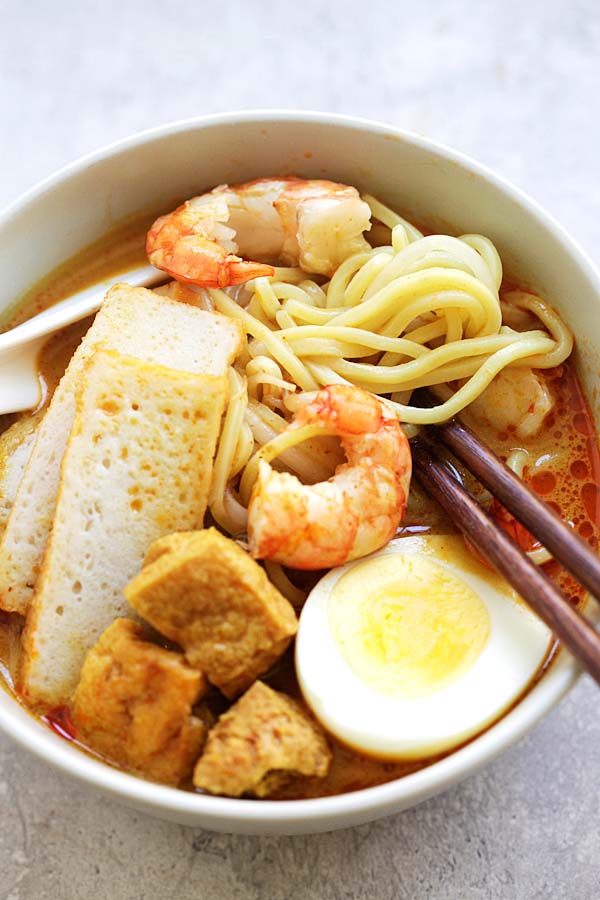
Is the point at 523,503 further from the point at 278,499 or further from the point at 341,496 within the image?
the point at 278,499

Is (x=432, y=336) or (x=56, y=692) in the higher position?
(x=432, y=336)

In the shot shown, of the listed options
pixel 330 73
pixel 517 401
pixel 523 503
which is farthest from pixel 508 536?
pixel 330 73

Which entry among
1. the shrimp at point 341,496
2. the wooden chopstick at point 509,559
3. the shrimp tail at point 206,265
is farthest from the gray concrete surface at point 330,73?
the shrimp at point 341,496

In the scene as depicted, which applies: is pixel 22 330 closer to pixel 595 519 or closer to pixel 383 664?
pixel 383 664

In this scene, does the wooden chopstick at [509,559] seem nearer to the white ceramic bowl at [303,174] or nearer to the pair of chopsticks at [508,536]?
the pair of chopsticks at [508,536]

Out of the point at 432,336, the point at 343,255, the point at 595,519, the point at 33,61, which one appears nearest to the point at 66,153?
the point at 33,61
